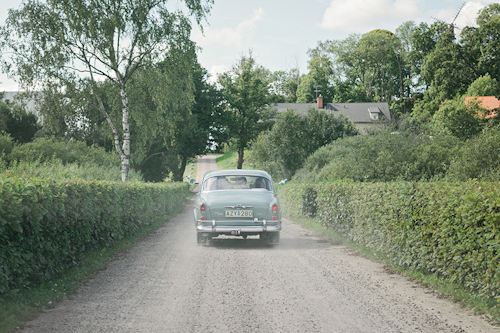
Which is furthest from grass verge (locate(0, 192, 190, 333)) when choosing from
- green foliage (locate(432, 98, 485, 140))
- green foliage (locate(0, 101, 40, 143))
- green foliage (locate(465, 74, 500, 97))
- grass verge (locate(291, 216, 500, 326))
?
green foliage (locate(465, 74, 500, 97))

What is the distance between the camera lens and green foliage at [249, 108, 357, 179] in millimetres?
40500

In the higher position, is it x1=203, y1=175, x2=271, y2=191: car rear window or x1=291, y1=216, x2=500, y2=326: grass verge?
x1=203, y1=175, x2=271, y2=191: car rear window

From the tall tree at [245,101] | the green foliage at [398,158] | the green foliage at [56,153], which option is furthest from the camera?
the tall tree at [245,101]

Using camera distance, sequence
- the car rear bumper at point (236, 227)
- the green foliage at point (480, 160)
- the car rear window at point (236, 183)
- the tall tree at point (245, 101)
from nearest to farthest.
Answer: the car rear bumper at point (236, 227) < the car rear window at point (236, 183) < the green foliage at point (480, 160) < the tall tree at point (245, 101)

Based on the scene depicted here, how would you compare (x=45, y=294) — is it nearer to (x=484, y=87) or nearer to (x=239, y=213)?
(x=239, y=213)

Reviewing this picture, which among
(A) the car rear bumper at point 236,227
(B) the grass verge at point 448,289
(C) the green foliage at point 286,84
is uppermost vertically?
(C) the green foliage at point 286,84

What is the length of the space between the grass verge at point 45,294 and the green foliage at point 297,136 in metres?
32.1

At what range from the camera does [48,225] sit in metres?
6.54

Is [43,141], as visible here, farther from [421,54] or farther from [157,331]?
[421,54]

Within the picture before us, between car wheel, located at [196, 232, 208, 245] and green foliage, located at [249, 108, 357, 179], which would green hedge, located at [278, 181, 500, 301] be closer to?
car wheel, located at [196, 232, 208, 245]

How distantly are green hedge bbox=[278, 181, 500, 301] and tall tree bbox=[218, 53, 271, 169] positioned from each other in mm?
59345

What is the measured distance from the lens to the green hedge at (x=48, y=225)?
5.41 metres

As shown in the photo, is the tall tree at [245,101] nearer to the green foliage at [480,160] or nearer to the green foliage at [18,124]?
the green foliage at [18,124]

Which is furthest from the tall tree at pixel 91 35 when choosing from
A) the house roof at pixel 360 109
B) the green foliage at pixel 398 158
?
the house roof at pixel 360 109
